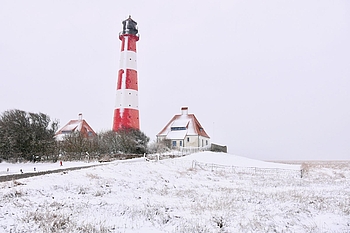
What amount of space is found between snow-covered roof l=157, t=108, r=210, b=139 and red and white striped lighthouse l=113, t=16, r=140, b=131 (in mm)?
7695

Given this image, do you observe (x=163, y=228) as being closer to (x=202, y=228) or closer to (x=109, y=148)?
(x=202, y=228)

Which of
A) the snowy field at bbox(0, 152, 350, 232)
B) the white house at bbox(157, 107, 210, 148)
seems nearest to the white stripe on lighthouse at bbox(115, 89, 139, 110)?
the white house at bbox(157, 107, 210, 148)

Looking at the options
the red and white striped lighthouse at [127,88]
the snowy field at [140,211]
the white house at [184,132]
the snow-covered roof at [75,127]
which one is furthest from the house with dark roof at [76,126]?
the snowy field at [140,211]

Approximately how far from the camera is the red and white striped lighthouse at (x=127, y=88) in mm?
38094

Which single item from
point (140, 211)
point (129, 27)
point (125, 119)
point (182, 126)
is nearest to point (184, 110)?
point (182, 126)

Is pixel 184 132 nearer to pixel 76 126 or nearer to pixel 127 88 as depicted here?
pixel 127 88

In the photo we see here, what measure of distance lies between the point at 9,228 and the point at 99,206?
120 inches

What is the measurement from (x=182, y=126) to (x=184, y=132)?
4.56ft

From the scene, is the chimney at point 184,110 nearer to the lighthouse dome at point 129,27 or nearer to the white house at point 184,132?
the white house at point 184,132

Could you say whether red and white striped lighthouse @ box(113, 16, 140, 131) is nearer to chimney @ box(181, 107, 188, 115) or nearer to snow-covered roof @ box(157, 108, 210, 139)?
snow-covered roof @ box(157, 108, 210, 139)

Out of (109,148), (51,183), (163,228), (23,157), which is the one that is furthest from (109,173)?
(109,148)

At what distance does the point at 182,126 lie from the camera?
45469 mm

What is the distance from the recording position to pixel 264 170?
29.1 m

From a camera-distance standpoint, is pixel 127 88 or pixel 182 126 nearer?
pixel 127 88
